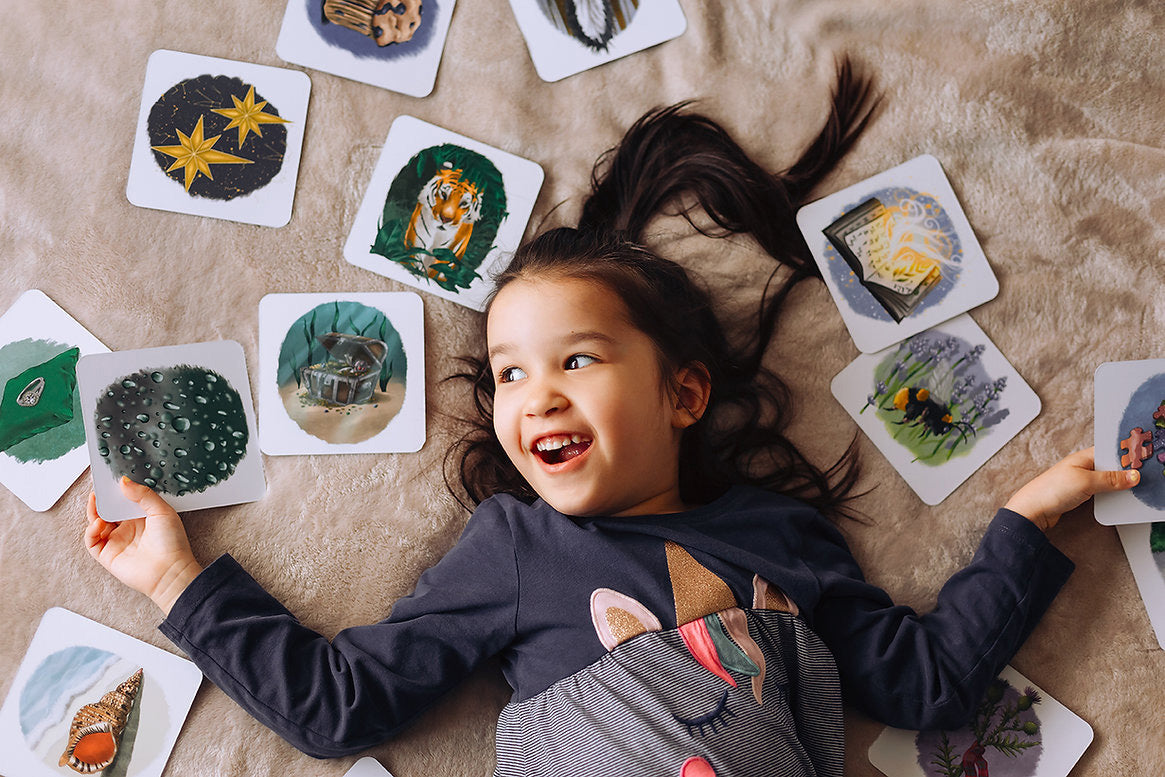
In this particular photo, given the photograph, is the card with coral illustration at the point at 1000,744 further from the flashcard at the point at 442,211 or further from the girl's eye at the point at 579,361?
the flashcard at the point at 442,211

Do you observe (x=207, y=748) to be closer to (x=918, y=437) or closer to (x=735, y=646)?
(x=735, y=646)

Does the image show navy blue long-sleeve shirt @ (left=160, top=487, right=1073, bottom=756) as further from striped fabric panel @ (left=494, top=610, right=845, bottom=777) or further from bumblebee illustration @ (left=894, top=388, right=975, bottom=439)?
bumblebee illustration @ (left=894, top=388, right=975, bottom=439)

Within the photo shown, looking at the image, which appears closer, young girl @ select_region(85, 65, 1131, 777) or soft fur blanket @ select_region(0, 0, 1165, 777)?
young girl @ select_region(85, 65, 1131, 777)

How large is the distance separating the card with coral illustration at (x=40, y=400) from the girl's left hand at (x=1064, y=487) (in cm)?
115

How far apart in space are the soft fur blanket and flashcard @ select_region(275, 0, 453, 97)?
0.02 metres

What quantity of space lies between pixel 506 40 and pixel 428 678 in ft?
2.71

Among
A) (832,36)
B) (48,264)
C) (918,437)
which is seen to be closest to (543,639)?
(918,437)

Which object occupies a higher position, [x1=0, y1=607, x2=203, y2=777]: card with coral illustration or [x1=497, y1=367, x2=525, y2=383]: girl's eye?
[x1=497, y1=367, x2=525, y2=383]: girl's eye

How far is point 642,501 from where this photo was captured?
110cm

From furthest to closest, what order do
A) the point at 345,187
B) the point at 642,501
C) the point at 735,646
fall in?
the point at 345,187, the point at 642,501, the point at 735,646

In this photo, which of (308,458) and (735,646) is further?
(308,458)

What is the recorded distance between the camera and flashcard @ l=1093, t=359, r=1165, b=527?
1140 millimetres

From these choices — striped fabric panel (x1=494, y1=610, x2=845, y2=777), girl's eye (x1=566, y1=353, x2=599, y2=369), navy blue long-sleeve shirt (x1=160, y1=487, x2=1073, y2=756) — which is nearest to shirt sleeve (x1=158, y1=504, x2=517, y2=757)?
navy blue long-sleeve shirt (x1=160, y1=487, x2=1073, y2=756)

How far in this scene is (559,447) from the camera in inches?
40.4
